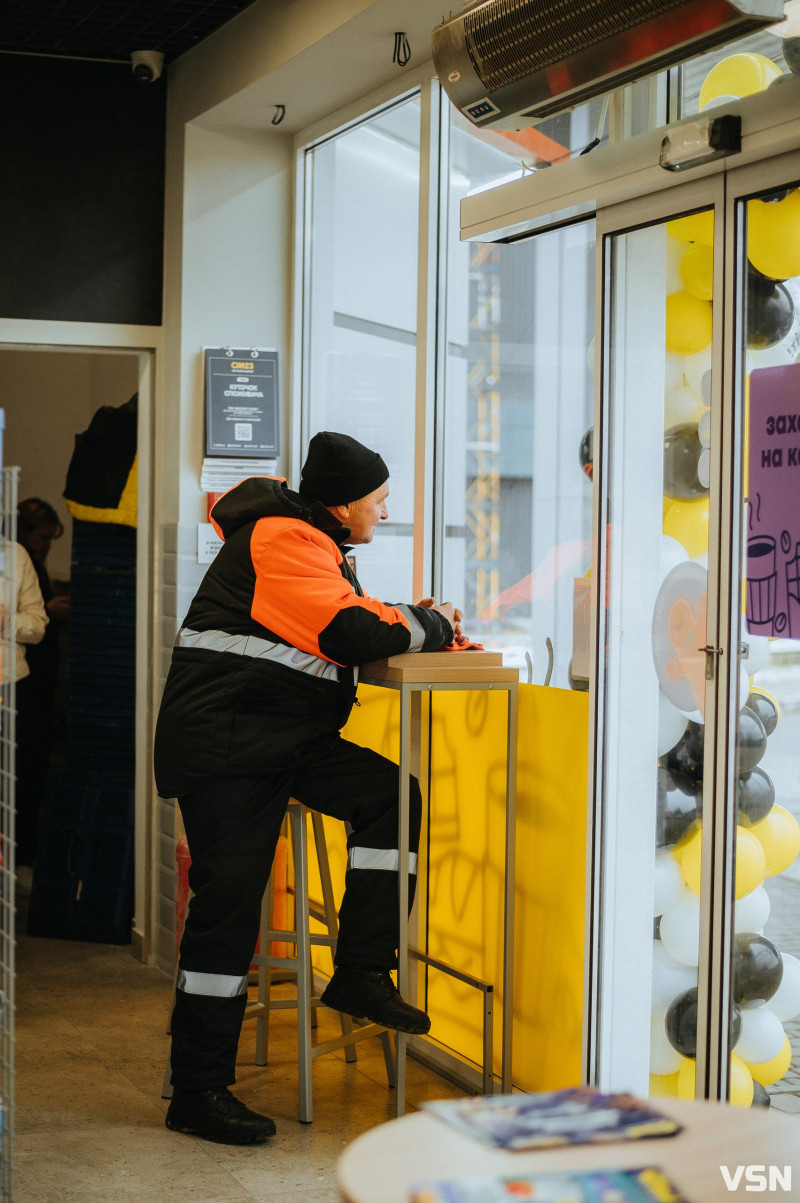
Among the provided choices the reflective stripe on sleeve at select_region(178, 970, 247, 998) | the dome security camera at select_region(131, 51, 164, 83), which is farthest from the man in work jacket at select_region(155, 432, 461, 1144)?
the dome security camera at select_region(131, 51, 164, 83)

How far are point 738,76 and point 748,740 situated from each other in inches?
50.0

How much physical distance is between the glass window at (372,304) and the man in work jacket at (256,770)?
1108 mm

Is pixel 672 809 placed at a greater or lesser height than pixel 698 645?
lesser

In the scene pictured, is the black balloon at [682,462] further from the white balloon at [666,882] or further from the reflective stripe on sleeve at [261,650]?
the reflective stripe on sleeve at [261,650]

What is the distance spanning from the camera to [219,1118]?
10.3ft

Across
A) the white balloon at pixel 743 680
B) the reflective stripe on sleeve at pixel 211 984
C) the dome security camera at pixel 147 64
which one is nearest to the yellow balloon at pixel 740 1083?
the white balloon at pixel 743 680

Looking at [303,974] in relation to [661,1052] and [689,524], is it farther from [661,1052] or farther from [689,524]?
[689,524]

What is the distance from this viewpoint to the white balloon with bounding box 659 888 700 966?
266 centimetres

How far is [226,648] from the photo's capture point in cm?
314

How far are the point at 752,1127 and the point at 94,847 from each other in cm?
397

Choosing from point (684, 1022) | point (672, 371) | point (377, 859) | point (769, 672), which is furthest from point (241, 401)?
point (684, 1022)

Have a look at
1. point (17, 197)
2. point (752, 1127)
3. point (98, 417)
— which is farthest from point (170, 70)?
point (752, 1127)

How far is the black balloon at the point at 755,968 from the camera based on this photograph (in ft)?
8.20

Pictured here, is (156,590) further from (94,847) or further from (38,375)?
(38,375)
